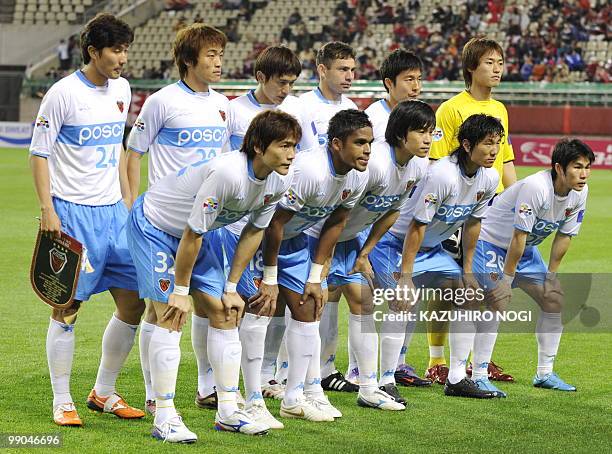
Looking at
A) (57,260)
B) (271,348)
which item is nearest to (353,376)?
(271,348)

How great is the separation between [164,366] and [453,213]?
7.35 feet

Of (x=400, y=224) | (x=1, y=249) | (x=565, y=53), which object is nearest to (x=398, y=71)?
(x=400, y=224)

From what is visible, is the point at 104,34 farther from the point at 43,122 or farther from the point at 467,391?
the point at 467,391

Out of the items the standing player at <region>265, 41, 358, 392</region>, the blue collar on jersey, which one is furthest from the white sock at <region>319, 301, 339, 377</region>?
the blue collar on jersey

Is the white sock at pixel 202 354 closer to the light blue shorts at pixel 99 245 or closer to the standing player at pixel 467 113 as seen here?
the light blue shorts at pixel 99 245

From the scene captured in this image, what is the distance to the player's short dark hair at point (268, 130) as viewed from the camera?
5.59m

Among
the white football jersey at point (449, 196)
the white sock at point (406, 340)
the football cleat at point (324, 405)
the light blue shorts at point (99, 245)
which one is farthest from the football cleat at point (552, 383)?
the light blue shorts at point (99, 245)

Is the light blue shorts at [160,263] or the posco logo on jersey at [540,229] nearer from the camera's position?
the light blue shorts at [160,263]

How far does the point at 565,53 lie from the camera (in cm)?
3152

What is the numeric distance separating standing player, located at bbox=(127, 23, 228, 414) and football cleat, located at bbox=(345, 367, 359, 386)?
1.09m

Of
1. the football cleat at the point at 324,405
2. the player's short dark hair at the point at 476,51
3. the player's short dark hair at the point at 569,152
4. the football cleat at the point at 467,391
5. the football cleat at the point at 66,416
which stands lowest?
the football cleat at the point at 66,416

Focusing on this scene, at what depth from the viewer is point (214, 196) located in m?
5.55

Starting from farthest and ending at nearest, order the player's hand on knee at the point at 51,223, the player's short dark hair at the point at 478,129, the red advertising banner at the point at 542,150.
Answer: the red advertising banner at the point at 542,150, the player's short dark hair at the point at 478,129, the player's hand on knee at the point at 51,223

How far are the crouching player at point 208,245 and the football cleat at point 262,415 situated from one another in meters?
0.15
